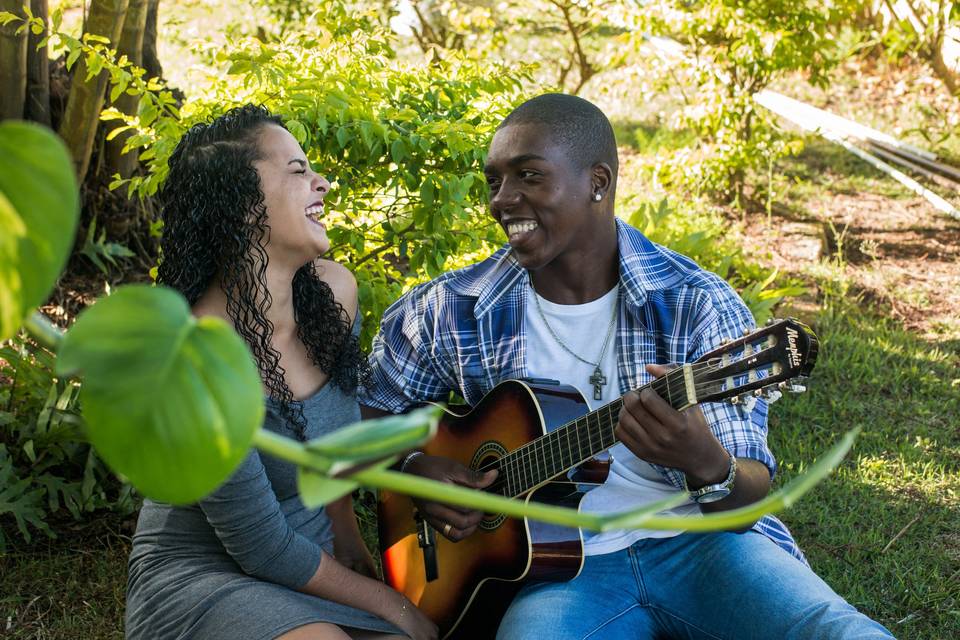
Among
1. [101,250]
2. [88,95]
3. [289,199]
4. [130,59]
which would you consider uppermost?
[289,199]

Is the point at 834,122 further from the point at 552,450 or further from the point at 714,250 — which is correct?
the point at 552,450

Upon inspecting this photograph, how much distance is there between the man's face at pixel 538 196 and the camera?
243cm

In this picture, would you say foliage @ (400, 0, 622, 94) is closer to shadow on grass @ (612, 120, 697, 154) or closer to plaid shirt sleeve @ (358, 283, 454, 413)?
shadow on grass @ (612, 120, 697, 154)

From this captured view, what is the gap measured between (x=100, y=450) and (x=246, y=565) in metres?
1.98

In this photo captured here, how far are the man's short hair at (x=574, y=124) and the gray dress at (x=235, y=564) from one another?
36.0 inches

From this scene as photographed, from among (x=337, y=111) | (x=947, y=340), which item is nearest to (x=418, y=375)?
(x=337, y=111)

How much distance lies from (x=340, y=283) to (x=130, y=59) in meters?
2.05

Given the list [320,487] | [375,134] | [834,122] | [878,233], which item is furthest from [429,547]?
[834,122]

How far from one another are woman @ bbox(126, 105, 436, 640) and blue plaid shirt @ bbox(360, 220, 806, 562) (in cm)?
14

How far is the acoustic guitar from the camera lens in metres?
2.23

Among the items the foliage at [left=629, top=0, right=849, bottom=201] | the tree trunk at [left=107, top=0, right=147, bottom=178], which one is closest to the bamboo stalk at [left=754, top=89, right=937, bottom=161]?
the foliage at [left=629, top=0, right=849, bottom=201]

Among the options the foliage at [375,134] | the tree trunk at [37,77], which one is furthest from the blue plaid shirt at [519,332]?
the tree trunk at [37,77]

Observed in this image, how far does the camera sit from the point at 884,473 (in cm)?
371

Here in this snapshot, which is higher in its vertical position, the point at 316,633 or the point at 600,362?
the point at 600,362
